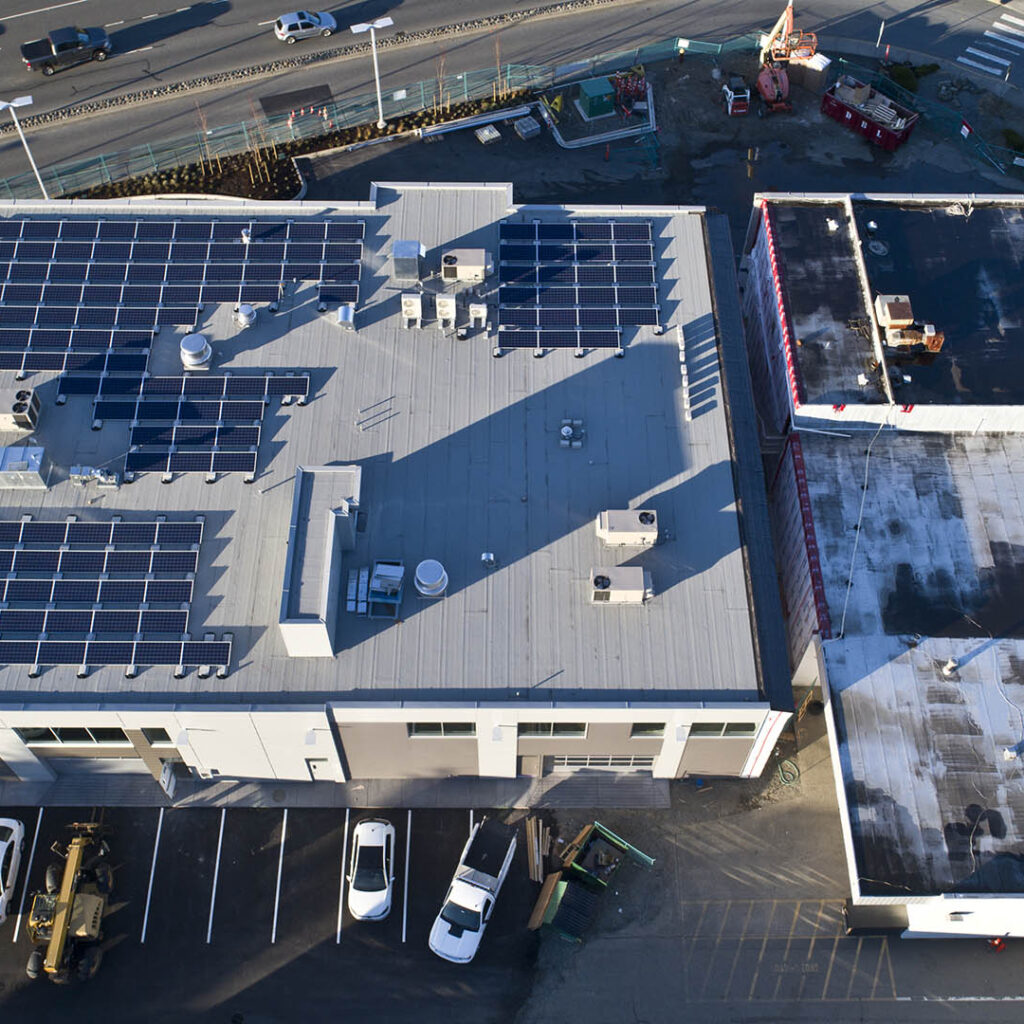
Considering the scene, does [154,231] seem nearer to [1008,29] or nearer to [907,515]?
[907,515]

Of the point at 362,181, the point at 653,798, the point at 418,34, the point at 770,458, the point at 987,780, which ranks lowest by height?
the point at 653,798

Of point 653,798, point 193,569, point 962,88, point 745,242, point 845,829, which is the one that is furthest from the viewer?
point 962,88

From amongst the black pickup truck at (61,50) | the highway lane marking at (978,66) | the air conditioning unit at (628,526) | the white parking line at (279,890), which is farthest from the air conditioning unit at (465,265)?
the highway lane marking at (978,66)

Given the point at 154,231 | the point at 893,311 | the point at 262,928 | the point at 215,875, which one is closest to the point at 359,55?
the point at 154,231

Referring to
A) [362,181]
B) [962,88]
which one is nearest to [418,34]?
[362,181]

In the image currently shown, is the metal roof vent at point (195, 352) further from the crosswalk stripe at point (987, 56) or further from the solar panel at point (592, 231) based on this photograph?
the crosswalk stripe at point (987, 56)

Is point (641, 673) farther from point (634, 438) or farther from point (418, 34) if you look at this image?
point (418, 34)
